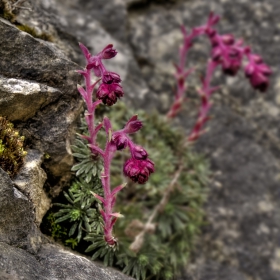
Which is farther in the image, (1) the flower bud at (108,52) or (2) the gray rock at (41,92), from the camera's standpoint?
(2) the gray rock at (41,92)

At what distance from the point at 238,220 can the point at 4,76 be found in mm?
2961

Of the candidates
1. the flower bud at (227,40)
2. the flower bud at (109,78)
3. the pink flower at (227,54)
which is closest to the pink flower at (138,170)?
the flower bud at (109,78)

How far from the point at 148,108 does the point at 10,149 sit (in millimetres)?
2369

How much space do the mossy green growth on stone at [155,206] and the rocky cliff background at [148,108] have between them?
23cm

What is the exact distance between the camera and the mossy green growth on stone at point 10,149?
114 inches

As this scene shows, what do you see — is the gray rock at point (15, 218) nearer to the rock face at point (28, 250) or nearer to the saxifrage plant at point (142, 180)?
the rock face at point (28, 250)

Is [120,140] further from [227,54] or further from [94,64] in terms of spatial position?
[227,54]

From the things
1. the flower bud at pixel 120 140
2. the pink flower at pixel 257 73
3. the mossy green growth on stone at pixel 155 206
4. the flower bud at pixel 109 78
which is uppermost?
the pink flower at pixel 257 73

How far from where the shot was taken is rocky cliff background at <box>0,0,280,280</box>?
9.71 ft

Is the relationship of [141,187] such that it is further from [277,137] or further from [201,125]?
[277,137]

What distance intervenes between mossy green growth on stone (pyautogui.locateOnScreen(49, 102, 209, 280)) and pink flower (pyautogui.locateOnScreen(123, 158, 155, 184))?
0.47 meters

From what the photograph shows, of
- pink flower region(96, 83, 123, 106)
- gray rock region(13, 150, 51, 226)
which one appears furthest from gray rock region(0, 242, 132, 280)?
pink flower region(96, 83, 123, 106)

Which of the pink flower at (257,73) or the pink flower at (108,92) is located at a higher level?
the pink flower at (257,73)

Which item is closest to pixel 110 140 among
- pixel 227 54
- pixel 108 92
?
pixel 108 92
